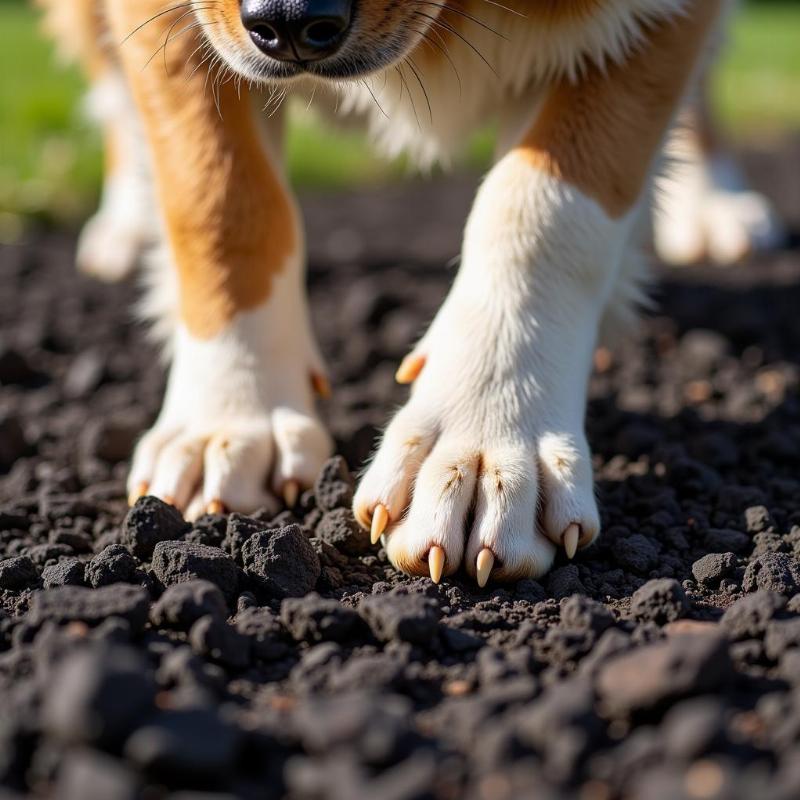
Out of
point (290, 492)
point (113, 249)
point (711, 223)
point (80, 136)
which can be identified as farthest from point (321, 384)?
point (80, 136)

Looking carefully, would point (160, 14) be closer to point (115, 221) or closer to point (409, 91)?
point (409, 91)

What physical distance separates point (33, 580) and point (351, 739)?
863 millimetres

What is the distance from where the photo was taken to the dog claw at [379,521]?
2.02 m

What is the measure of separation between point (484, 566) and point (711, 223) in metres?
3.06

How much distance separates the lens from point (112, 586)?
1784mm

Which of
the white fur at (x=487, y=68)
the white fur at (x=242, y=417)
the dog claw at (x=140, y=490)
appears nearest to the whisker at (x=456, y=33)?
the white fur at (x=487, y=68)

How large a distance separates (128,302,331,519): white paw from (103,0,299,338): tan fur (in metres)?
0.08

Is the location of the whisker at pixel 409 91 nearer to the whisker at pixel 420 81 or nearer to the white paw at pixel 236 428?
the whisker at pixel 420 81

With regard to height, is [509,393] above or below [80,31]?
below

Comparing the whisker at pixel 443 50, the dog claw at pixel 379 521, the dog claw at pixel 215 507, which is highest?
the whisker at pixel 443 50

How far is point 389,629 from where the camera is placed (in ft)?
5.61

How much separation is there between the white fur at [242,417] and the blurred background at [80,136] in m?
1.32

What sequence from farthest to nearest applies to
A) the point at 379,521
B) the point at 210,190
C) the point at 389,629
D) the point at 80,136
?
the point at 80,136 < the point at 210,190 < the point at 379,521 < the point at 389,629

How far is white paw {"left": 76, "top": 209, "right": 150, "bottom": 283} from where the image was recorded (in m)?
4.40
